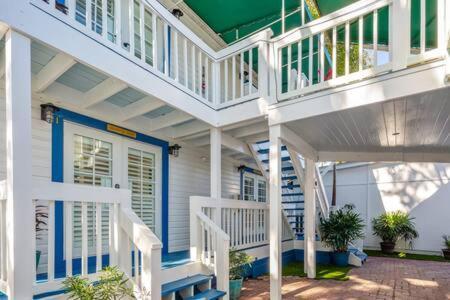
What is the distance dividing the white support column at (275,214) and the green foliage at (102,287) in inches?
77.8

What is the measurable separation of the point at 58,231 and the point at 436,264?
8210mm

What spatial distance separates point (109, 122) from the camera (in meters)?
4.61

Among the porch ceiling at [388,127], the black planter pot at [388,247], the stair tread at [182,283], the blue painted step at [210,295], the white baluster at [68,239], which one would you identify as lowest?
the black planter pot at [388,247]


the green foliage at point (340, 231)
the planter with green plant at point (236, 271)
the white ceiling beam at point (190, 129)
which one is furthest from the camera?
the green foliage at point (340, 231)

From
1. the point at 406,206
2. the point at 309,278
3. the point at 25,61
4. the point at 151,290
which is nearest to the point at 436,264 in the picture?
the point at 406,206

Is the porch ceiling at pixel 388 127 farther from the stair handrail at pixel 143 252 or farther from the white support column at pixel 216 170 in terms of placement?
the stair handrail at pixel 143 252

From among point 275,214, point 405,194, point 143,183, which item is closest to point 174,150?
point 143,183

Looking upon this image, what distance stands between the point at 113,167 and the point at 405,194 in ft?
29.6

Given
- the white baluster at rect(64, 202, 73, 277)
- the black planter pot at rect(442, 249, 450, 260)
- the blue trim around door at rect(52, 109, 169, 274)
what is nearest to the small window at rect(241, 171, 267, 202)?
the blue trim around door at rect(52, 109, 169, 274)

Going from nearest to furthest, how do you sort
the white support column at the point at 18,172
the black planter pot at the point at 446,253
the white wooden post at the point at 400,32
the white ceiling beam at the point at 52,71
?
the white support column at the point at 18,172 < the white ceiling beam at the point at 52,71 < the white wooden post at the point at 400,32 < the black planter pot at the point at 446,253

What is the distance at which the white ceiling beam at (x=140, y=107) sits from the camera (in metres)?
4.15

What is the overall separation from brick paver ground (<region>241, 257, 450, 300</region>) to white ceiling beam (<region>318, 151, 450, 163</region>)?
86.8 inches

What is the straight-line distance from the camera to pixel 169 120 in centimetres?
500

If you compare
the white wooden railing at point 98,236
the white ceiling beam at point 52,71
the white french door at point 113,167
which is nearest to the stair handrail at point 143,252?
the white wooden railing at point 98,236
